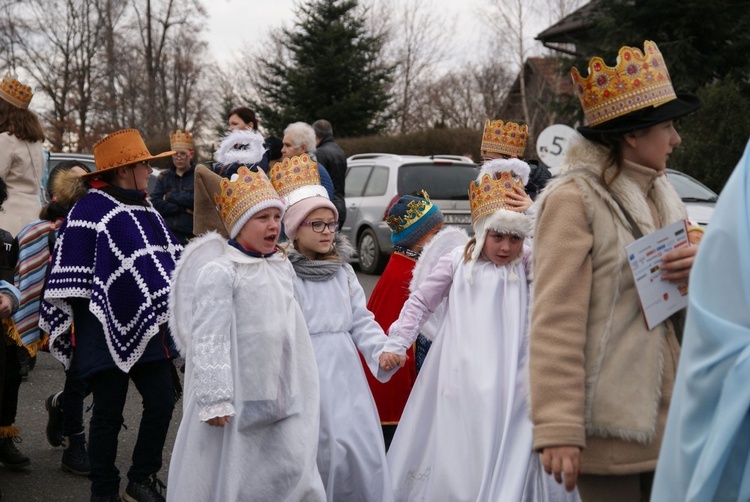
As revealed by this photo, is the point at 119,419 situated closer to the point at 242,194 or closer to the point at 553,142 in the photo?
the point at 242,194

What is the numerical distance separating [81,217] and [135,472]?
55.4 inches

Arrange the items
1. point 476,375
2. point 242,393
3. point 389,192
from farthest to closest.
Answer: point 389,192
point 476,375
point 242,393

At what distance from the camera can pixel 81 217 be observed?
4957 millimetres

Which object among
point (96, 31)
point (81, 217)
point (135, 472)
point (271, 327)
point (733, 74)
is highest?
point (96, 31)

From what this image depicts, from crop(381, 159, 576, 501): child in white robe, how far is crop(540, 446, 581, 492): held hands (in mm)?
1808

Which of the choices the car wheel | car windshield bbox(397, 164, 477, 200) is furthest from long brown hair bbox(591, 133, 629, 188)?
the car wheel

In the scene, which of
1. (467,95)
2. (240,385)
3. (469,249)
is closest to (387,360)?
(469,249)

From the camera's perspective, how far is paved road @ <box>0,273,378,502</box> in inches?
223

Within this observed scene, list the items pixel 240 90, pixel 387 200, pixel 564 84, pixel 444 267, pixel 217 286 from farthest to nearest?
pixel 240 90 < pixel 564 84 < pixel 387 200 < pixel 444 267 < pixel 217 286

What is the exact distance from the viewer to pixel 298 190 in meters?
5.12

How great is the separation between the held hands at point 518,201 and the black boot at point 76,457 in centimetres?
309

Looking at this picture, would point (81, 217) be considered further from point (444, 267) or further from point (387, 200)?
point (387, 200)

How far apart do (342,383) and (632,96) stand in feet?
7.91

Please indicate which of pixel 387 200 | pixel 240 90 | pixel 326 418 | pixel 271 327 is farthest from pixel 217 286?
pixel 240 90
